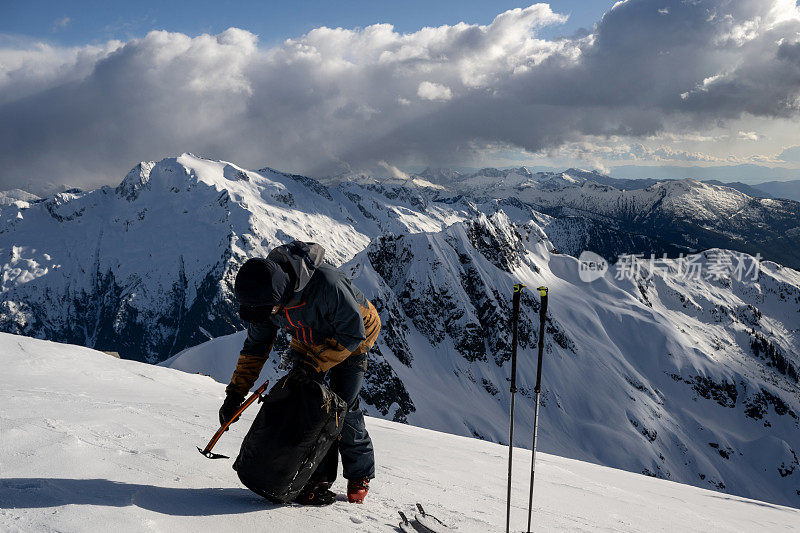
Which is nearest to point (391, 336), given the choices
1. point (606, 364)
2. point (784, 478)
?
point (606, 364)

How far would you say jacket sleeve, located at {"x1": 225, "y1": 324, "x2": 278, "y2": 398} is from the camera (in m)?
4.88

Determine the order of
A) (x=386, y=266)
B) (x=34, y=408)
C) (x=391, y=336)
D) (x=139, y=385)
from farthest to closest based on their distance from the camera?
(x=386, y=266) < (x=391, y=336) < (x=139, y=385) < (x=34, y=408)

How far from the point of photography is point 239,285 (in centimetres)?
407

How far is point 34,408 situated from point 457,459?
672cm

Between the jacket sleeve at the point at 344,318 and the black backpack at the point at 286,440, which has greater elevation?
the jacket sleeve at the point at 344,318

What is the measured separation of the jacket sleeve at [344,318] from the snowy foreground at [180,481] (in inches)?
64.5

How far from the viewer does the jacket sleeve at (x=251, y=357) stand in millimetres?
4879

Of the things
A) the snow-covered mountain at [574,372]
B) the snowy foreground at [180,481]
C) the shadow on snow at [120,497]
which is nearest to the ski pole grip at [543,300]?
the snowy foreground at [180,481]

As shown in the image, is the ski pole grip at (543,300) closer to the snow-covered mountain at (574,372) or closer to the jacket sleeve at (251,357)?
the jacket sleeve at (251,357)

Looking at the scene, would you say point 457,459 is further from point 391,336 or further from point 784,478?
point 784,478

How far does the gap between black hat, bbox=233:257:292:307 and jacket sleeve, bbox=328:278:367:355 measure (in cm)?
63

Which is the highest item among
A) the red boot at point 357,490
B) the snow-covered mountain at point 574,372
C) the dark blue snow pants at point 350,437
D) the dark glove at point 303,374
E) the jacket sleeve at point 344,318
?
the jacket sleeve at point 344,318

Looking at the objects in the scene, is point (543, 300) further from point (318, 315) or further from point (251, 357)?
point (251, 357)

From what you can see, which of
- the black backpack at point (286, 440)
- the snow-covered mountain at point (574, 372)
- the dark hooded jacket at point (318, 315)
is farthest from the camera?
the snow-covered mountain at point (574, 372)
